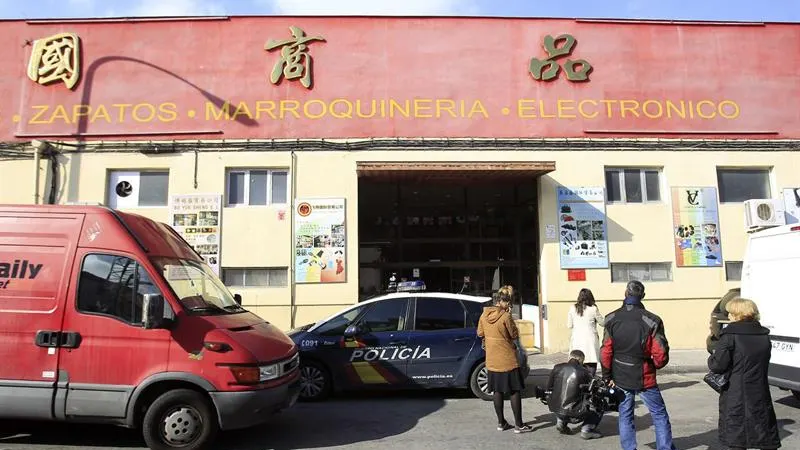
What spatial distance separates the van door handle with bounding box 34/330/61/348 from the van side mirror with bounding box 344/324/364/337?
3696mm

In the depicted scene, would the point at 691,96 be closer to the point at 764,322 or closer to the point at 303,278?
the point at 764,322

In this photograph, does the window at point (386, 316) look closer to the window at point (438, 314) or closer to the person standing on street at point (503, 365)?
the window at point (438, 314)

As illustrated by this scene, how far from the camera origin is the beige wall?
11594 millimetres

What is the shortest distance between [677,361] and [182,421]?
30.3ft

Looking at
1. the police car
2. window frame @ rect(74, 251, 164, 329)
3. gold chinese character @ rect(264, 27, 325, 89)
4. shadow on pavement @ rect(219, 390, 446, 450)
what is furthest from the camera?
gold chinese character @ rect(264, 27, 325, 89)

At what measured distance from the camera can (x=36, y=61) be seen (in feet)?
40.0

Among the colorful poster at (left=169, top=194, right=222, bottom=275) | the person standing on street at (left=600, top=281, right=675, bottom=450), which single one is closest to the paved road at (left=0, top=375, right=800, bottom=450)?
the person standing on street at (left=600, top=281, right=675, bottom=450)

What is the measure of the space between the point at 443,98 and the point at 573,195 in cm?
369

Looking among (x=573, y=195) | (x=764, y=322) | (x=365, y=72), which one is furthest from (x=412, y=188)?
(x=764, y=322)

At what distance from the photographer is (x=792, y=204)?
12.0 m

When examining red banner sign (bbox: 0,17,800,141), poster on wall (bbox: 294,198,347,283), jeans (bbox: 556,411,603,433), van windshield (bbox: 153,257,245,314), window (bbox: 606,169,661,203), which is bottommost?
jeans (bbox: 556,411,603,433)

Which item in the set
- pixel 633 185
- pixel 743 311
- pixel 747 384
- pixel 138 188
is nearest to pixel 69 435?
pixel 747 384

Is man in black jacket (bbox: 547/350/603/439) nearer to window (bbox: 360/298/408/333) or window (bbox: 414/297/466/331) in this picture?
window (bbox: 414/297/466/331)

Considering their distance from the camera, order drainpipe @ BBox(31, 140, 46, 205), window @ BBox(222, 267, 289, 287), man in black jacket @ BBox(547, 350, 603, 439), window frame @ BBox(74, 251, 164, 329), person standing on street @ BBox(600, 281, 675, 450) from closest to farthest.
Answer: person standing on street @ BBox(600, 281, 675, 450)
window frame @ BBox(74, 251, 164, 329)
man in black jacket @ BBox(547, 350, 603, 439)
drainpipe @ BBox(31, 140, 46, 205)
window @ BBox(222, 267, 289, 287)
